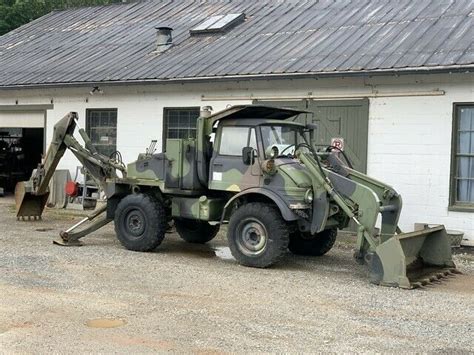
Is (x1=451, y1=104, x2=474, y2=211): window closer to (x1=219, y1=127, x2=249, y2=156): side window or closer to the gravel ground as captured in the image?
the gravel ground

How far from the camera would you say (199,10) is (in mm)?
19531

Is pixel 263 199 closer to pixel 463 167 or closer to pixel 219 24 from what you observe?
pixel 463 167

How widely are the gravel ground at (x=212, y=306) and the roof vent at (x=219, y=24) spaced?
8.20m

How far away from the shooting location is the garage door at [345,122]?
1246cm

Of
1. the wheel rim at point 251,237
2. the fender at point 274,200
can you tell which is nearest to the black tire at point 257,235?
the wheel rim at point 251,237

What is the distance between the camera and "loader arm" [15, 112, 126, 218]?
1116 centimetres

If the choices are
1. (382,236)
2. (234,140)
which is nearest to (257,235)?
(234,140)

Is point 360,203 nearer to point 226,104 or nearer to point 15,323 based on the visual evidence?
point 15,323

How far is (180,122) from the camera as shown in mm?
15266

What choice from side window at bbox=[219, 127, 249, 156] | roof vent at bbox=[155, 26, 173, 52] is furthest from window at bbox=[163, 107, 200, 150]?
side window at bbox=[219, 127, 249, 156]

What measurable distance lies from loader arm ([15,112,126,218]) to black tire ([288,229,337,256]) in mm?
3178

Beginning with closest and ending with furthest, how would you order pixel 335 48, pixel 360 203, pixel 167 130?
pixel 360 203 < pixel 335 48 < pixel 167 130

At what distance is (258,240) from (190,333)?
3.32 m

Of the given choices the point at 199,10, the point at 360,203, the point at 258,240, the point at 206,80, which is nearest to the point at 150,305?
the point at 258,240
